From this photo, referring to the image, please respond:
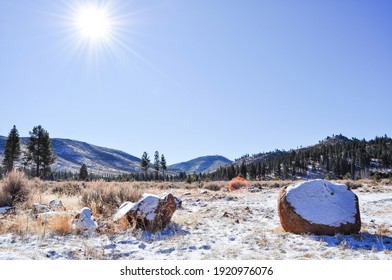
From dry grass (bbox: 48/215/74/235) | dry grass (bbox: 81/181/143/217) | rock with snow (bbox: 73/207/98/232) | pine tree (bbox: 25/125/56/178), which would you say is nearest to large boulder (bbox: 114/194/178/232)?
rock with snow (bbox: 73/207/98/232)

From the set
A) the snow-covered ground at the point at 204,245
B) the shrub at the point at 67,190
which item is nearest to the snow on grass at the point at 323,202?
the snow-covered ground at the point at 204,245

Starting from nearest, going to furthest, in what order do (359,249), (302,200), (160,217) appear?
1. (359,249)
2. (302,200)
3. (160,217)

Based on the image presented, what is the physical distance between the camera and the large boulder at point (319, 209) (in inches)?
272

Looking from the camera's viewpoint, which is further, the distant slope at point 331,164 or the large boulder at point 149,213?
the distant slope at point 331,164

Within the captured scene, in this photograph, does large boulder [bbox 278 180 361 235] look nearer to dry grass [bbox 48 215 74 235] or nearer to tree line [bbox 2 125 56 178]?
dry grass [bbox 48 215 74 235]

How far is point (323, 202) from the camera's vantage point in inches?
290

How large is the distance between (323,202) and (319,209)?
26 cm

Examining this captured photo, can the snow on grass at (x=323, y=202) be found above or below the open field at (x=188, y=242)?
above

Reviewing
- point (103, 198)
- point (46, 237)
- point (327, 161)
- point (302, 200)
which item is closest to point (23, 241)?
point (46, 237)

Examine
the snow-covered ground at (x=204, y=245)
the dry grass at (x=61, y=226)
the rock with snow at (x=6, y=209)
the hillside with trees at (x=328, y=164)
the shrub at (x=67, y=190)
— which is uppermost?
the hillside with trees at (x=328, y=164)

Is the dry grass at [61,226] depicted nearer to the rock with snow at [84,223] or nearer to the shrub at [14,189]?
the rock with snow at [84,223]
